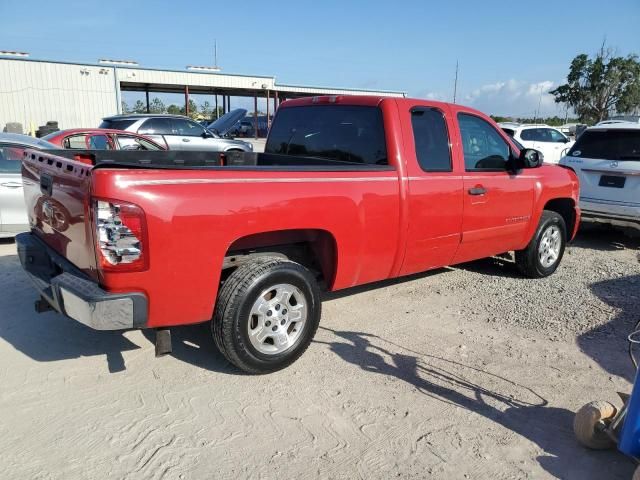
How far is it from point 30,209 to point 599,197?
736cm

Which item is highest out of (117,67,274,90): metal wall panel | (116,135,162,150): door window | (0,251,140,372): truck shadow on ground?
(117,67,274,90): metal wall panel

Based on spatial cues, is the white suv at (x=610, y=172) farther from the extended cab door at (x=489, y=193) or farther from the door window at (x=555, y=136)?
the door window at (x=555, y=136)

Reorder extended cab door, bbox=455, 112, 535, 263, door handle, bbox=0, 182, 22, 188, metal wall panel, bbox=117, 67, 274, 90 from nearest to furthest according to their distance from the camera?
extended cab door, bbox=455, 112, 535, 263 → door handle, bbox=0, 182, 22, 188 → metal wall panel, bbox=117, 67, 274, 90

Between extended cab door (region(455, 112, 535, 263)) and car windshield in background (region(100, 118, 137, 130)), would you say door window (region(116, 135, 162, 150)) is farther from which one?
extended cab door (region(455, 112, 535, 263))

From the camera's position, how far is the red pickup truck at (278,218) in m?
3.00

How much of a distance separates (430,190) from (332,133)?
3.39 ft

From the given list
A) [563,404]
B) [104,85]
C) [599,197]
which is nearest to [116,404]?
[563,404]

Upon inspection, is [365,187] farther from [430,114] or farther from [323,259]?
[430,114]

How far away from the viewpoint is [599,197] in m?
7.74

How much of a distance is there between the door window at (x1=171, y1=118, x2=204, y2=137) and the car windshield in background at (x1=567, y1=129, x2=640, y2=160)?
1008cm

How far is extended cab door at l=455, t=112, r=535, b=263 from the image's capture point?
4.98m

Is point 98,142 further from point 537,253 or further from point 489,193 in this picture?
point 537,253

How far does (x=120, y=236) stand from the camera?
293 cm

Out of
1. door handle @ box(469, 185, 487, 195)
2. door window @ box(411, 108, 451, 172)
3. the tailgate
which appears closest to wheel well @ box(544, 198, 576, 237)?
door handle @ box(469, 185, 487, 195)
